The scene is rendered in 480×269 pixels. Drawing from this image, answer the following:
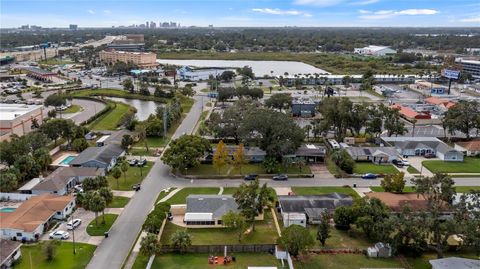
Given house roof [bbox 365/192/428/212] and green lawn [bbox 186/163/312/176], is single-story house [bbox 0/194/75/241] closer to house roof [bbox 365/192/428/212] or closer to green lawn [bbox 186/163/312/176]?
green lawn [bbox 186/163/312/176]

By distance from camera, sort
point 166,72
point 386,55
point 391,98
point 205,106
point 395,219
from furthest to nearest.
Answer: point 386,55
point 166,72
point 391,98
point 205,106
point 395,219

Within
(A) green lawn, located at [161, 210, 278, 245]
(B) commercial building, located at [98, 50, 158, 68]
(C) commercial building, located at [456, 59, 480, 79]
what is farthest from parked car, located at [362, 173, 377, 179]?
(B) commercial building, located at [98, 50, 158, 68]

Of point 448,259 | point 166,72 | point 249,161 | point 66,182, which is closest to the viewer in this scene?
point 448,259

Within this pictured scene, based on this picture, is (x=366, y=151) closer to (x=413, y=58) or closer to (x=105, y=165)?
(x=105, y=165)

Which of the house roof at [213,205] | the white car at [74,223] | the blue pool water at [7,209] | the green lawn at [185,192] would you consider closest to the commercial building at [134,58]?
the green lawn at [185,192]

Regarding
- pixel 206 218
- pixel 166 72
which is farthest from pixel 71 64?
pixel 206 218

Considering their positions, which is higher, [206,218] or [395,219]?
[395,219]

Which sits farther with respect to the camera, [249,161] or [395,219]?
[249,161]
